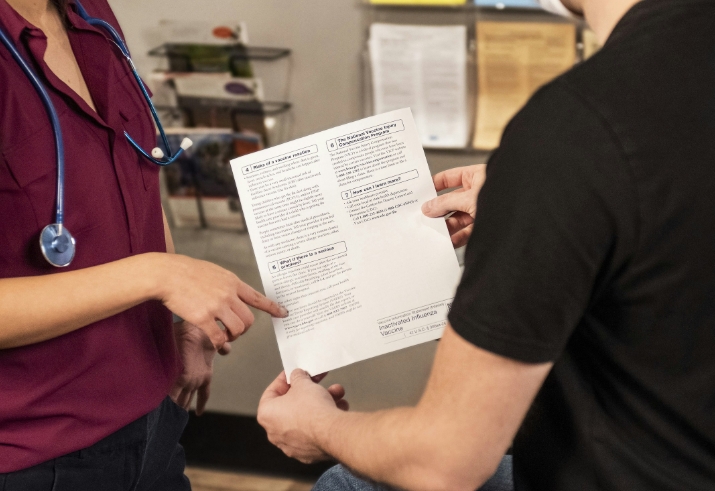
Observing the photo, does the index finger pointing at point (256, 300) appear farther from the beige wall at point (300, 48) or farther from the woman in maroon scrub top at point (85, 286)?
the beige wall at point (300, 48)

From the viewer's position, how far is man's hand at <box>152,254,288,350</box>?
897 mm

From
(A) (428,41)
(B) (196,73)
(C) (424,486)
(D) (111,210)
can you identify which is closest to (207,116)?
(B) (196,73)

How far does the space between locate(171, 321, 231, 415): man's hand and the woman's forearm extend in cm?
31

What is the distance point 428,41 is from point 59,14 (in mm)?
955

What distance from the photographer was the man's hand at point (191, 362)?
1185 mm

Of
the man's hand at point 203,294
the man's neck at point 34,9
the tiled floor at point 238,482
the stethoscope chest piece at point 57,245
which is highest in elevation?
the man's neck at point 34,9

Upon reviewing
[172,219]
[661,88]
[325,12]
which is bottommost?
[172,219]

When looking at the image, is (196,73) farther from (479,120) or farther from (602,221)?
(602,221)

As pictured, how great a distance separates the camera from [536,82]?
1762 millimetres

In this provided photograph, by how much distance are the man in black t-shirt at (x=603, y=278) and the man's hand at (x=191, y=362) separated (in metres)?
0.53

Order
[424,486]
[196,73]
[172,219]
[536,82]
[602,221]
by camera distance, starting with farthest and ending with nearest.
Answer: [172,219], [196,73], [536,82], [424,486], [602,221]

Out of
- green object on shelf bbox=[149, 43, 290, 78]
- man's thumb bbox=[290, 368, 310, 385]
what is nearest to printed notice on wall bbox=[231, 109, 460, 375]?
man's thumb bbox=[290, 368, 310, 385]

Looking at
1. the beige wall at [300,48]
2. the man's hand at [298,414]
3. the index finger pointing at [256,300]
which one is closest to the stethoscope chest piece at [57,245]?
the index finger pointing at [256,300]

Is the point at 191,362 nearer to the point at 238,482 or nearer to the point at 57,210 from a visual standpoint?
the point at 57,210
